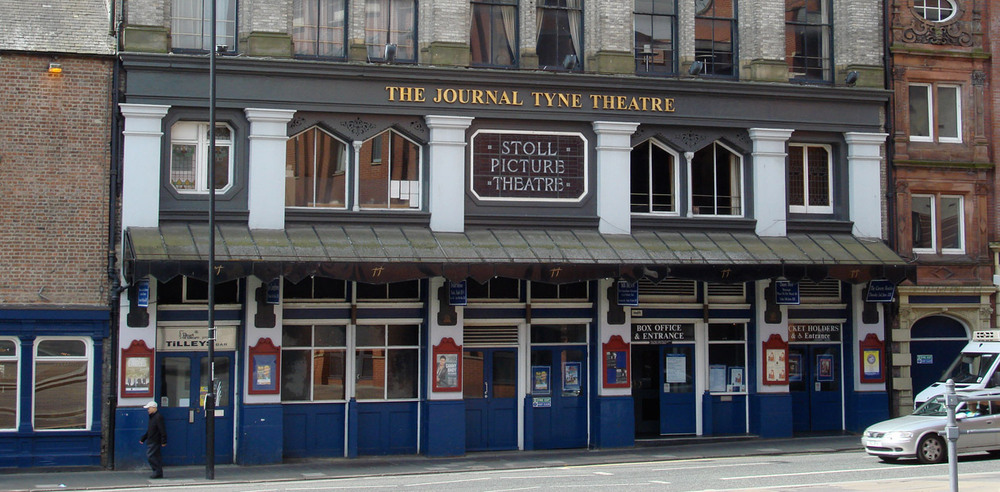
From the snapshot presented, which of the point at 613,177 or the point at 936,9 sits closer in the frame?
the point at 613,177

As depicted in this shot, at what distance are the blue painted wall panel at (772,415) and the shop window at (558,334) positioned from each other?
4475mm

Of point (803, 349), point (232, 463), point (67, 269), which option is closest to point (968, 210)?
point (803, 349)

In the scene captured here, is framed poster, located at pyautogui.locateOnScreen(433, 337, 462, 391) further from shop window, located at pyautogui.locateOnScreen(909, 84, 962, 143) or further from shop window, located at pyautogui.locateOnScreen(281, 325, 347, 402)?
shop window, located at pyautogui.locateOnScreen(909, 84, 962, 143)

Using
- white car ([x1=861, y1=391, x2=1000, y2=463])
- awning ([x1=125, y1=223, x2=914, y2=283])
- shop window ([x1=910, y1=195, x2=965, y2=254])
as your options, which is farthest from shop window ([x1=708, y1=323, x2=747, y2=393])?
white car ([x1=861, y1=391, x2=1000, y2=463])

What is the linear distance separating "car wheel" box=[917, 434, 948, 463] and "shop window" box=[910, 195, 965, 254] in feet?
26.3

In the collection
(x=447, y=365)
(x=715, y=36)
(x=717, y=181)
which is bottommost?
(x=447, y=365)

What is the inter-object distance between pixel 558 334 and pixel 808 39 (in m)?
9.68

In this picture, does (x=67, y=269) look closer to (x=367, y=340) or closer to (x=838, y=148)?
(x=367, y=340)

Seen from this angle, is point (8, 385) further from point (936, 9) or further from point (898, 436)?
point (936, 9)

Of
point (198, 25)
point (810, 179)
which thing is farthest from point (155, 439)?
point (810, 179)

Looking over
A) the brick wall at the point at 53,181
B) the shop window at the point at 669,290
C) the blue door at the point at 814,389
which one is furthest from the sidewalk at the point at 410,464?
the brick wall at the point at 53,181

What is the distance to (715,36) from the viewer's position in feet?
88.9

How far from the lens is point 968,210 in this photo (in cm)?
2792

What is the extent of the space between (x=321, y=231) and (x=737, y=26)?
11.2 m
